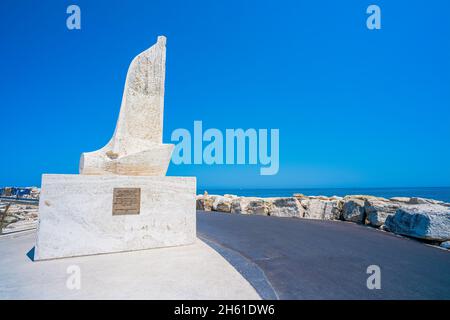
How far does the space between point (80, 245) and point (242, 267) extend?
9.98 ft

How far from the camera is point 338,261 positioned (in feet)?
15.0

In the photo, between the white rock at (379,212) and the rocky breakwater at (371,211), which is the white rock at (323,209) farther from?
the white rock at (379,212)

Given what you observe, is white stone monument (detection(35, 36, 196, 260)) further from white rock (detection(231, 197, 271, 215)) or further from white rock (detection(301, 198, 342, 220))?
white rock (detection(231, 197, 271, 215))

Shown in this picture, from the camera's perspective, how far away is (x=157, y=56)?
630cm

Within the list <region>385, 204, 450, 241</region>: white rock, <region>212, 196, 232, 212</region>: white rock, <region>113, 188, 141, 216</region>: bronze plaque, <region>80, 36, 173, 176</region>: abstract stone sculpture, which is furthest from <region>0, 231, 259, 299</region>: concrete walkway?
<region>212, 196, 232, 212</region>: white rock

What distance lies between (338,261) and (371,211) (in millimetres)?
4932

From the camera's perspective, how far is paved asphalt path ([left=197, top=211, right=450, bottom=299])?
3305 mm

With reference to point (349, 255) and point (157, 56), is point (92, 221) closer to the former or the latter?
point (157, 56)

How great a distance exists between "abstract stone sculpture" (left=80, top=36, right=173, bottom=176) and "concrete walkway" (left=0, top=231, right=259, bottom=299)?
177cm

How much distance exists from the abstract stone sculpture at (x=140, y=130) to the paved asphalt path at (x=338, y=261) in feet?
7.90

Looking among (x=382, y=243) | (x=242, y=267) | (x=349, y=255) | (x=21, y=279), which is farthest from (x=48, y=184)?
(x=382, y=243)

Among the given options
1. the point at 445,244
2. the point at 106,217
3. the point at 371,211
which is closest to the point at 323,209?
the point at 371,211

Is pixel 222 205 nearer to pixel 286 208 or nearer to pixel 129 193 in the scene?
pixel 286 208
